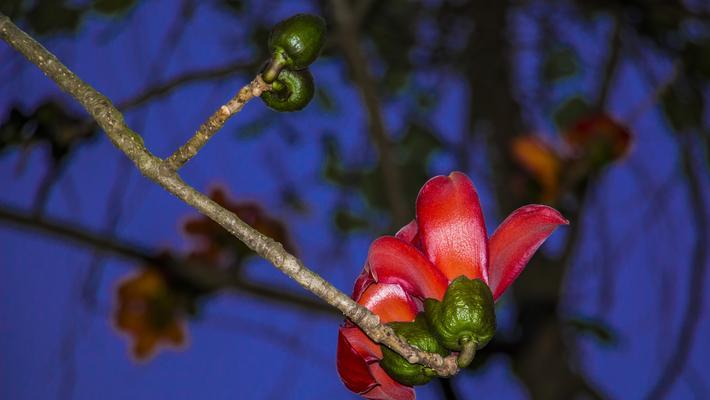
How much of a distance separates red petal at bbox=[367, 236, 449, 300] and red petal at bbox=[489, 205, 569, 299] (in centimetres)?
3

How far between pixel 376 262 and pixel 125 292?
2.02 feet

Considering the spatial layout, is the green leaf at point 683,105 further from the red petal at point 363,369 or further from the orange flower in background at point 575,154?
the red petal at point 363,369

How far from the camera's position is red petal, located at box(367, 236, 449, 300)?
0.32m

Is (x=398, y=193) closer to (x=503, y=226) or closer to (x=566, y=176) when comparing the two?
(x=566, y=176)

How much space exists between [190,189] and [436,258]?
113 mm

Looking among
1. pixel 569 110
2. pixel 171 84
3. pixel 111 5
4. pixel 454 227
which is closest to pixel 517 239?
pixel 454 227

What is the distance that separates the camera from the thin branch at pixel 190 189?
0.26 meters

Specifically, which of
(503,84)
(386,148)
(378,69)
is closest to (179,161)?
(386,148)

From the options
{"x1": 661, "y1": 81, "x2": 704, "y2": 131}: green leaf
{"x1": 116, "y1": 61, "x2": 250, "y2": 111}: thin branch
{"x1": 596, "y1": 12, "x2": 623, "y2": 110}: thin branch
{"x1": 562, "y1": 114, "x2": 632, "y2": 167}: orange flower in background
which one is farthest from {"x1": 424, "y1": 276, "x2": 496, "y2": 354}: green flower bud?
{"x1": 661, "y1": 81, "x2": 704, "y2": 131}: green leaf

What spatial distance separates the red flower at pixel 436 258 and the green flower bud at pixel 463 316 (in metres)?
0.01

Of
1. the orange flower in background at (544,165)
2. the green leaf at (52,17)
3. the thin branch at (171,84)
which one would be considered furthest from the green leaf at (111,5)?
the orange flower in background at (544,165)

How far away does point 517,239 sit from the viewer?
0.33 m

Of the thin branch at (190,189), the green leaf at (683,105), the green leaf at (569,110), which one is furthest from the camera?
the green leaf at (569,110)

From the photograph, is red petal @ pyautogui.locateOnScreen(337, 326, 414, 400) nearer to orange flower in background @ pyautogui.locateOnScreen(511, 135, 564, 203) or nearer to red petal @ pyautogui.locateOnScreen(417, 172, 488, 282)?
red petal @ pyautogui.locateOnScreen(417, 172, 488, 282)
